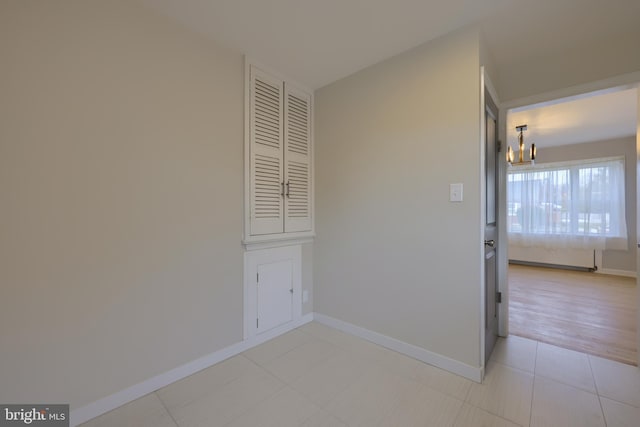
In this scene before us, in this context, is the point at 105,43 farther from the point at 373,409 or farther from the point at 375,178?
the point at 373,409

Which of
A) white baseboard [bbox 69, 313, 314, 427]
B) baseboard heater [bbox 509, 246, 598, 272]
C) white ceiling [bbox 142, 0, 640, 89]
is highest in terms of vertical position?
white ceiling [bbox 142, 0, 640, 89]

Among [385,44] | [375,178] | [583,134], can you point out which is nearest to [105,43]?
[385,44]

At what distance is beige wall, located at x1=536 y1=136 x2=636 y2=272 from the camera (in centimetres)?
443

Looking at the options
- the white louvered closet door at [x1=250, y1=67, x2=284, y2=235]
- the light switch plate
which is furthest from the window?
the light switch plate

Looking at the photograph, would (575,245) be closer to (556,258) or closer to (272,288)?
(556,258)

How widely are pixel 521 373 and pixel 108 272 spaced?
2.76m

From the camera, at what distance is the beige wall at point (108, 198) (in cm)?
124

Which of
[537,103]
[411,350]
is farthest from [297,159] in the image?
[537,103]

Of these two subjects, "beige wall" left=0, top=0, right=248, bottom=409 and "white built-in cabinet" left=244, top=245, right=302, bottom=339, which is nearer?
"beige wall" left=0, top=0, right=248, bottom=409

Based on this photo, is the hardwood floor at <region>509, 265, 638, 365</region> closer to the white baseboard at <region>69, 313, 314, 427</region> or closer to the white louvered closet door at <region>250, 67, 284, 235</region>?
the white baseboard at <region>69, 313, 314, 427</region>

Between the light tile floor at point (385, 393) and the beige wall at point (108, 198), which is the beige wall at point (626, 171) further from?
the beige wall at point (108, 198)

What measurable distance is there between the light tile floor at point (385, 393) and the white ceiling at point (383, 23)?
2.38 meters

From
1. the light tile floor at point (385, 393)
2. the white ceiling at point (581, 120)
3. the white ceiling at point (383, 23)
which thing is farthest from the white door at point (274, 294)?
the white ceiling at point (581, 120)

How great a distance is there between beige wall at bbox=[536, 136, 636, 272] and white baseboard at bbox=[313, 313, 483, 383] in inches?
202
